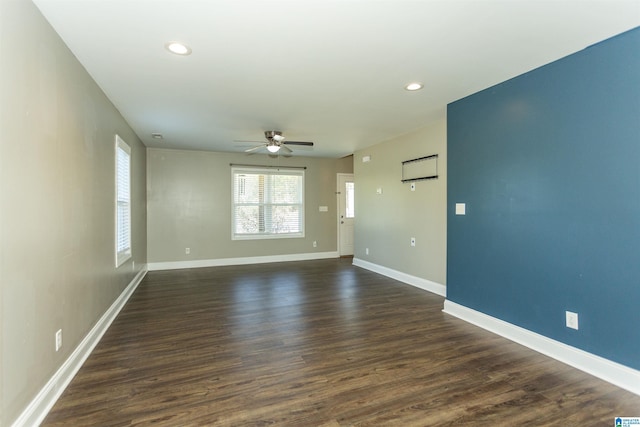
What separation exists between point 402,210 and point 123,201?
407cm

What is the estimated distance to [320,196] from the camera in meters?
7.55

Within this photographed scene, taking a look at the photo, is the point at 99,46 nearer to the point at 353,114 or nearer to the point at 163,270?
the point at 353,114

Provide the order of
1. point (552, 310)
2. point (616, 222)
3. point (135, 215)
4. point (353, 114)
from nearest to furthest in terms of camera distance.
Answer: point (616, 222), point (552, 310), point (353, 114), point (135, 215)

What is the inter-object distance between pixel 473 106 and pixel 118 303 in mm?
4618

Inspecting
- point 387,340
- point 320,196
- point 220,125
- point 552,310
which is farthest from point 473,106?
point 320,196

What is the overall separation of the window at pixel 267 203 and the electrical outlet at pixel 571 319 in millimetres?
5447

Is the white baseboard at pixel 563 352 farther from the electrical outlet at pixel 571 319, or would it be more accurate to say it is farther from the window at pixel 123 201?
the window at pixel 123 201

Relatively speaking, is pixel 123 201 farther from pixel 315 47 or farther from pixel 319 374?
pixel 319 374

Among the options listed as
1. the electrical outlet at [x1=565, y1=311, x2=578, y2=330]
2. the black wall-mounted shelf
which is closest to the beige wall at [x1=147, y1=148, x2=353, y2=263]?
the black wall-mounted shelf

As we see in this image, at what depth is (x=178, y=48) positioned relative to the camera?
7.63 feet

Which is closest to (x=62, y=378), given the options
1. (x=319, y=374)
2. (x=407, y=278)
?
(x=319, y=374)

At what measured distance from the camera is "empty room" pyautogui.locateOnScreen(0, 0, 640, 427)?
1.84m

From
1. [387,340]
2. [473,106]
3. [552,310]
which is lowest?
[387,340]

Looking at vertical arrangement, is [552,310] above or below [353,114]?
below
